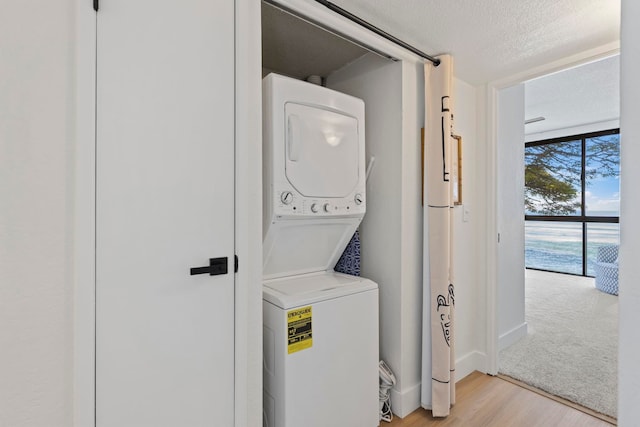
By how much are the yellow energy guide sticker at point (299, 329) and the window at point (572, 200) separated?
5.32 m

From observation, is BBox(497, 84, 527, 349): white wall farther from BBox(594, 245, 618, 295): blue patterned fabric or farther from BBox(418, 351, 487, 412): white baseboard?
BBox(594, 245, 618, 295): blue patterned fabric

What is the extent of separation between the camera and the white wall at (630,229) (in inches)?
16.3

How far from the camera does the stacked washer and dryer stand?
5.10 ft

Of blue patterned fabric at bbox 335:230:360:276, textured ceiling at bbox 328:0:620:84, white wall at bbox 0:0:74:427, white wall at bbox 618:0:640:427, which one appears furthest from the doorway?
white wall at bbox 0:0:74:427

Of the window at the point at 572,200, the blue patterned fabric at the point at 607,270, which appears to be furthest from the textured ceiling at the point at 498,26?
the window at the point at 572,200

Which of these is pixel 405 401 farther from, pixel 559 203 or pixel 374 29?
pixel 559 203

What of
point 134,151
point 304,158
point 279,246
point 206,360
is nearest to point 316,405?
point 206,360

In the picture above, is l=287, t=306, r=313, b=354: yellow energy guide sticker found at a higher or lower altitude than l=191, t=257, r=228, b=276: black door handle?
lower

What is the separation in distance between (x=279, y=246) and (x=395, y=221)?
755mm

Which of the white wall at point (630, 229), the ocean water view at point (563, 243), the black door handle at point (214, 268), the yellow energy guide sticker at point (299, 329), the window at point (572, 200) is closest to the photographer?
the white wall at point (630, 229)

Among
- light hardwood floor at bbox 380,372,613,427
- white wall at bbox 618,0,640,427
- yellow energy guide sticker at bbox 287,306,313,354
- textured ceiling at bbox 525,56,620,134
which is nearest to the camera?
white wall at bbox 618,0,640,427

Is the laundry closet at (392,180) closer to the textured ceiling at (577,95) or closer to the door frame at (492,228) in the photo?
the door frame at (492,228)

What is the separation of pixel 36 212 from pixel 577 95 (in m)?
4.89

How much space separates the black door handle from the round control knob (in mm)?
428
